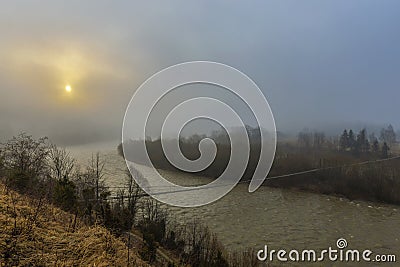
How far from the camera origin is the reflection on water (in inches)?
364

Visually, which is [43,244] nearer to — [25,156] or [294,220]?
[25,156]

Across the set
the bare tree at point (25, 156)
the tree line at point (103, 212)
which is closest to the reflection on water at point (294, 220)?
the tree line at point (103, 212)

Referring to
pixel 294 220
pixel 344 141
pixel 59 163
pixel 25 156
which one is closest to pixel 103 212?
pixel 25 156

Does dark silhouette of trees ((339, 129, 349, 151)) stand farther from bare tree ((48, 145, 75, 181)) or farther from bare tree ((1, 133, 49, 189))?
bare tree ((1, 133, 49, 189))

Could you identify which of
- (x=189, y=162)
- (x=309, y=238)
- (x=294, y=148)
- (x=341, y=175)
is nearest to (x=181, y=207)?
(x=189, y=162)

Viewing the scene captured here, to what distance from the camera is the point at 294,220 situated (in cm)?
1152

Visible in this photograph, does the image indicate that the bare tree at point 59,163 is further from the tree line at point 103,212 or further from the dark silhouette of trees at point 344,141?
the dark silhouette of trees at point 344,141

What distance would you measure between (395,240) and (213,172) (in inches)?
330

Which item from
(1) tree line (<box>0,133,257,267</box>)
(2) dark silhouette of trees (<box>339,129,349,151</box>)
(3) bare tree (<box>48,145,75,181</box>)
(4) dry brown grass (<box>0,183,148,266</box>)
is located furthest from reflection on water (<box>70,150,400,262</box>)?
(2) dark silhouette of trees (<box>339,129,349,151</box>)

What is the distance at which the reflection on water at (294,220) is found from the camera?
30.3 feet

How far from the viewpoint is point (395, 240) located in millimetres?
9508

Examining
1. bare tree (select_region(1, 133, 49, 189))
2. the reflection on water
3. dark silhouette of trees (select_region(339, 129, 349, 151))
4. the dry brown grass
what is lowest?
the reflection on water

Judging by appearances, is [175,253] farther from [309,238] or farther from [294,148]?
[294,148]

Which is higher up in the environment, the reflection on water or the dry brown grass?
the dry brown grass
